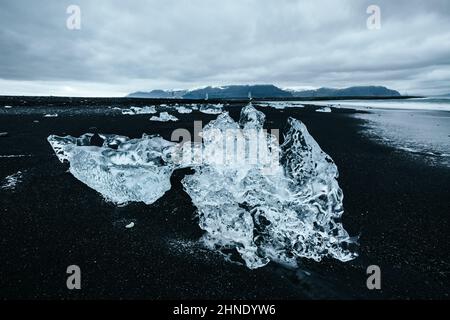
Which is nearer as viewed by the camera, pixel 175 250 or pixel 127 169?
pixel 175 250

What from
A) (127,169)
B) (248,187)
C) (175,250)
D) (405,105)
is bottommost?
(175,250)

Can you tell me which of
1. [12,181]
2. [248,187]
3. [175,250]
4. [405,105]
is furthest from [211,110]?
[405,105]

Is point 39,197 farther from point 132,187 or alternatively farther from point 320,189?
point 320,189

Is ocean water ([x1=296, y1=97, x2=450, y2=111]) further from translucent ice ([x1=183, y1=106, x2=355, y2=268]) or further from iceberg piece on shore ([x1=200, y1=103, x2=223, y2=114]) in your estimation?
translucent ice ([x1=183, y1=106, x2=355, y2=268])

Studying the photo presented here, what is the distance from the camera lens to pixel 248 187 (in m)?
3.72

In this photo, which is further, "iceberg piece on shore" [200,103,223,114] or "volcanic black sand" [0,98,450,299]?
"iceberg piece on shore" [200,103,223,114]

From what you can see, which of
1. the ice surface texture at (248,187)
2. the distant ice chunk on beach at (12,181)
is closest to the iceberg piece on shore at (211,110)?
A: the ice surface texture at (248,187)

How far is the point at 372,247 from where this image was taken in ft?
10.1

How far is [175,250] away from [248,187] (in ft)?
4.12

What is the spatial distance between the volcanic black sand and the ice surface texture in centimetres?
20

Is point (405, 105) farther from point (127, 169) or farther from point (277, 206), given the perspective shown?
point (127, 169)

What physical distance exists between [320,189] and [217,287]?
1.77 metres

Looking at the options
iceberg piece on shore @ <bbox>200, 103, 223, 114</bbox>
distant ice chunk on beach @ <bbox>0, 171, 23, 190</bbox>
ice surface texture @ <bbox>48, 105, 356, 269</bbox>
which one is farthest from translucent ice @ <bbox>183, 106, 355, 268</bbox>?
iceberg piece on shore @ <bbox>200, 103, 223, 114</bbox>

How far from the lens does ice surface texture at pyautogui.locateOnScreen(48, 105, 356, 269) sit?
3074mm
